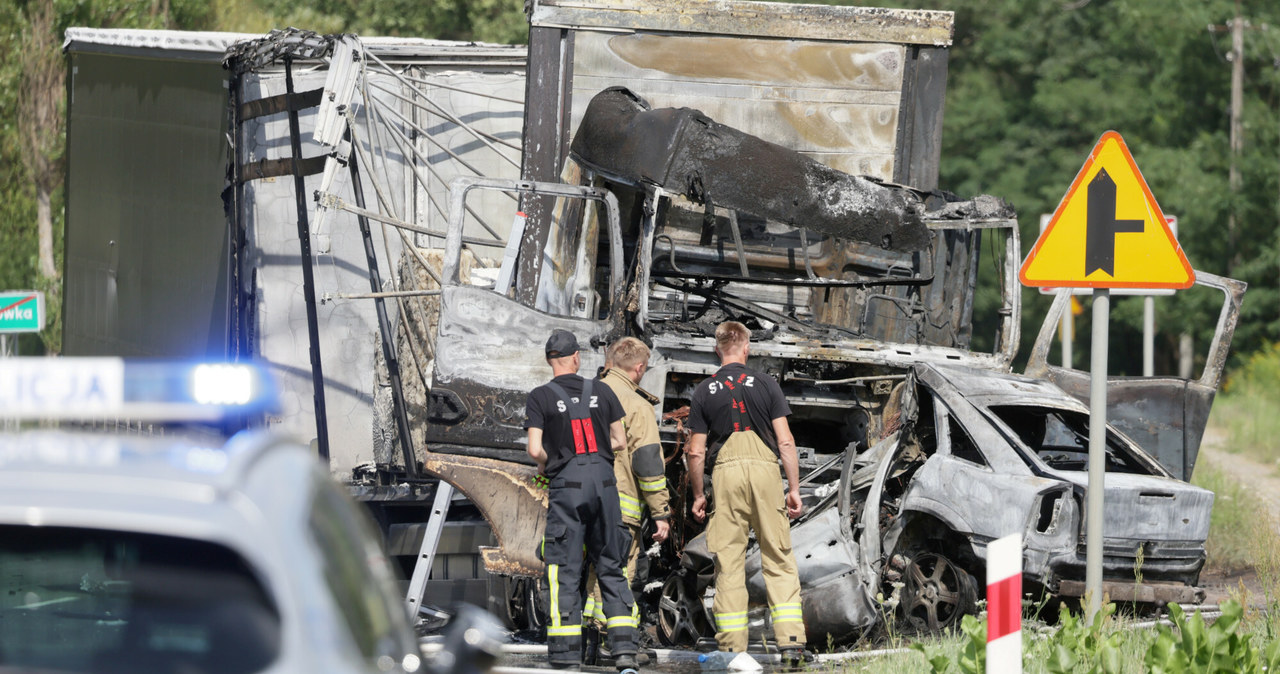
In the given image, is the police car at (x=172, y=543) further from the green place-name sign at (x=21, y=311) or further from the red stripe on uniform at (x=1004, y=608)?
A: the green place-name sign at (x=21, y=311)

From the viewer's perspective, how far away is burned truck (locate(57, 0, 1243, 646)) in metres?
7.70

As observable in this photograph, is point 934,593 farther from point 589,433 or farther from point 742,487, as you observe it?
point 589,433

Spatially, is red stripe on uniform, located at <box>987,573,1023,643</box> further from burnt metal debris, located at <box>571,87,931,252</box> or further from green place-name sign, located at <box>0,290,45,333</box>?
green place-name sign, located at <box>0,290,45,333</box>

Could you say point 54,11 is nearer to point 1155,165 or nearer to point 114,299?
point 114,299

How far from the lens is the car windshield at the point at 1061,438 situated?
8.19 meters

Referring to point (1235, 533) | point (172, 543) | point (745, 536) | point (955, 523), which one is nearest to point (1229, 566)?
point (1235, 533)

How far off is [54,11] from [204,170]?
1752 centimetres

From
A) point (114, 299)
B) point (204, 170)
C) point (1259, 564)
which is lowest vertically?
point (1259, 564)

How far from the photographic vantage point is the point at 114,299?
13945 mm

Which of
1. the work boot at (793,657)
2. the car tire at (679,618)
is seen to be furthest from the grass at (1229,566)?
the car tire at (679,618)

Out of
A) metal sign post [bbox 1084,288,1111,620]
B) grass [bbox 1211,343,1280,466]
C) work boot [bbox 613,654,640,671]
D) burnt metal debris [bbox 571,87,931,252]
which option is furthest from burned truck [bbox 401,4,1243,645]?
grass [bbox 1211,343,1280,466]

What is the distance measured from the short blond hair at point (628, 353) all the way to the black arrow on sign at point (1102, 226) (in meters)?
2.27

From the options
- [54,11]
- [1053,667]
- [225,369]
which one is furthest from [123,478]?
[54,11]

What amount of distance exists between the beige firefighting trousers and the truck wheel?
30.1 inches
